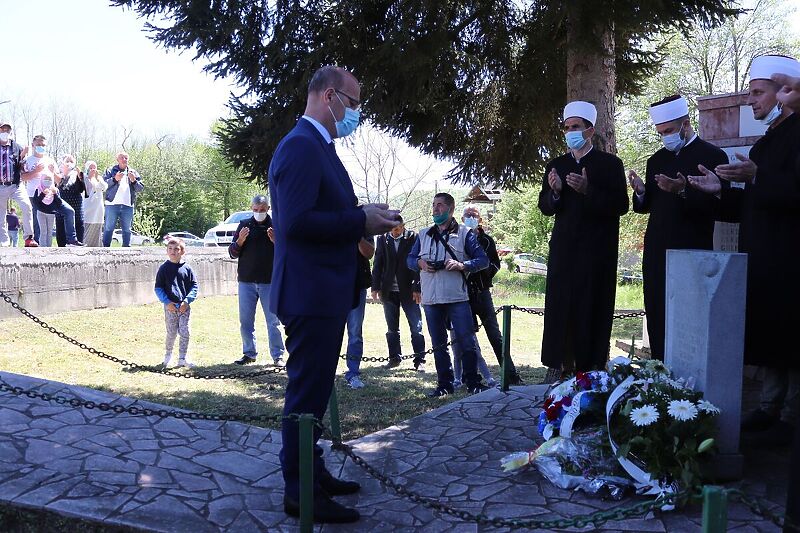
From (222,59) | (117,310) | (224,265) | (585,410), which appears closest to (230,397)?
(222,59)

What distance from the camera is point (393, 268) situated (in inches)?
380

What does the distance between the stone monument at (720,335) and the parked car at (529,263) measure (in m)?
30.9

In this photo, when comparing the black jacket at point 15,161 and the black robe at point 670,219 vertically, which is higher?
the black jacket at point 15,161

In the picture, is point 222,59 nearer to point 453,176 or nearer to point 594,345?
point 453,176

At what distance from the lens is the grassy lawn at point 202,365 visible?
7.37 meters

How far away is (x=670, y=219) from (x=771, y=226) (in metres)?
0.79

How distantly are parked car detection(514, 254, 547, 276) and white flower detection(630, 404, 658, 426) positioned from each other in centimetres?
3118

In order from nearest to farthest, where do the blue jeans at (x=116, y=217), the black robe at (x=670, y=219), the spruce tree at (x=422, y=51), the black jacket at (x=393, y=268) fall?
the black robe at (x=670, y=219)
the spruce tree at (x=422, y=51)
the black jacket at (x=393, y=268)
the blue jeans at (x=116, y=217)

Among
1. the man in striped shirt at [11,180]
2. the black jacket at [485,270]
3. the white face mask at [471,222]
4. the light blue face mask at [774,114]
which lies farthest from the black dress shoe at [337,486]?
the man in striped shirt at [11,180]

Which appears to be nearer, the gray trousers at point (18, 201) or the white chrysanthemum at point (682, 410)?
the white chrysanthemum at point (682, 410)

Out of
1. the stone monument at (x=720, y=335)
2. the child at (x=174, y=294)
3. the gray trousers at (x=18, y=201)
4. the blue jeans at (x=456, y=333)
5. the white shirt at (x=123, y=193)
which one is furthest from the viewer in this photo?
the white shirt at (x=123, y=193)

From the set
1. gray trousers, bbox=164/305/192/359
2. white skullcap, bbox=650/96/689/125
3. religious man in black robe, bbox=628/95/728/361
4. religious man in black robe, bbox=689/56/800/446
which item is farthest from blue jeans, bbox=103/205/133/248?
religious man in black robe, bbox=689/56/800/446

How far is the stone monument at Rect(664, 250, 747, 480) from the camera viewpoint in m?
4.39

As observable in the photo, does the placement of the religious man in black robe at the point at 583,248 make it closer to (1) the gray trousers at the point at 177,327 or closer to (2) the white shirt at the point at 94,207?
(1) the gray trousers at the point at 177,327
